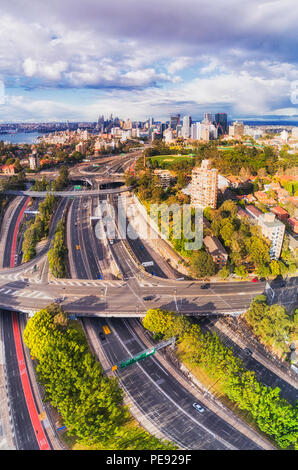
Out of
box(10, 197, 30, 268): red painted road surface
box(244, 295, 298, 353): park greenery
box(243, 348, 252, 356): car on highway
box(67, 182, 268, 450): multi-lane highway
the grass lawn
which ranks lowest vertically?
box(67, 182, 268, 450): multi-lane highway

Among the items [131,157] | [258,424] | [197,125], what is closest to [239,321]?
[258,424]

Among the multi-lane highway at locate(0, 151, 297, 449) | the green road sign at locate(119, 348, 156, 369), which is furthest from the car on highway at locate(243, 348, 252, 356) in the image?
the green road sign at locate(119, 348, 156, 369)

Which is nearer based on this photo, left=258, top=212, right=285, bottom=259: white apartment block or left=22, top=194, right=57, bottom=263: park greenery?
left=258, top=212, right=285, bottom=259: white apartment block

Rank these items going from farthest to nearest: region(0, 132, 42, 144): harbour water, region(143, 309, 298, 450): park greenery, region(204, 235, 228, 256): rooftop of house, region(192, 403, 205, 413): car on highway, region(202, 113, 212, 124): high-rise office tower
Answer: region(0, 132, 42, 144): harbour water
region(202, 113, 212, 124): high-rise office tower
region(204, 235, 228, 256): rooftop of house
region(192, 403, 205, 413): car on highway
region(143, 309, 298, 450): park greenery

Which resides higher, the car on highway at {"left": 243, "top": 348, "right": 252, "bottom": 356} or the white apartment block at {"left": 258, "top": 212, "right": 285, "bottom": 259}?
the white apartment block at {"left": 258, "top": 212, "right": 285, "bottom": 259}

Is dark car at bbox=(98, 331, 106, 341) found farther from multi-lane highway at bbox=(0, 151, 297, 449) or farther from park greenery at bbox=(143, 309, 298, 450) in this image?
park greenery at bbox=(143, 309, 298, 450)

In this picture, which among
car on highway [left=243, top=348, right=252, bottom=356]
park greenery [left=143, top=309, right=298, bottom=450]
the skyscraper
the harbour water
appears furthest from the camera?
the harbour water

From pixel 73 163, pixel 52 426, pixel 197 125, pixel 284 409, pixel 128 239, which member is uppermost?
pixel 197 125

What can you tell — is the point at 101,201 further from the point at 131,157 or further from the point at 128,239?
the point at 131,157
